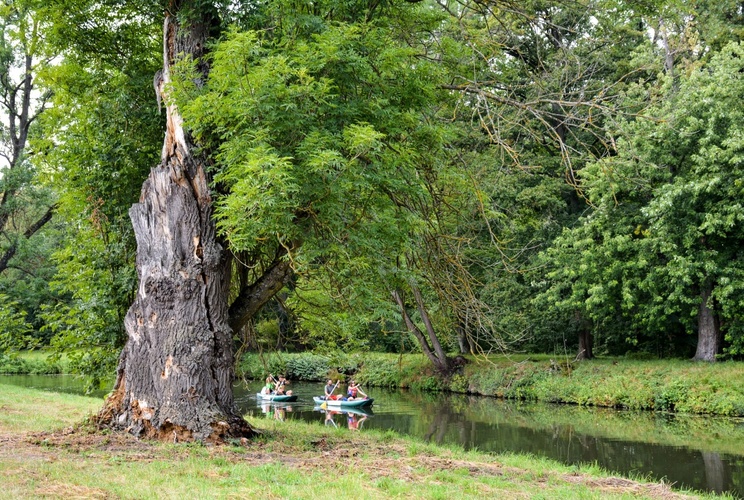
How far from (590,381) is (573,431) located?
6753 millimetres

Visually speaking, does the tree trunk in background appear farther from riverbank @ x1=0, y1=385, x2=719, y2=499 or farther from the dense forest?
riverbank @ x1=0, y1=385, x2=719, y2=499

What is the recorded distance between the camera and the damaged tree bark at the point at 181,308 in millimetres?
9336

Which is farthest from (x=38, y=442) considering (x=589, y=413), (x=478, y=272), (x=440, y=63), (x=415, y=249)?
(x=478, y=272)

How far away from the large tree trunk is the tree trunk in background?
1897cm

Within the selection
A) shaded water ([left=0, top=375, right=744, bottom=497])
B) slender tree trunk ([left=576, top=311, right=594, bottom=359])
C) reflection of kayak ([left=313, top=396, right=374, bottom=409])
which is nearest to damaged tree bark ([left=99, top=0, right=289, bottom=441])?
shaded water ([left=0, top=375, right=744, bottom=497])

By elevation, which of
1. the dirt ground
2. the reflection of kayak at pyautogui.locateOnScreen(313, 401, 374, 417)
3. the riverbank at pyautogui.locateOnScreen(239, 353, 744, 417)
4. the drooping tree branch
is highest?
the drooping tree branch

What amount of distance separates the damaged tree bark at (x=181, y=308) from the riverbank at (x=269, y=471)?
47 cm

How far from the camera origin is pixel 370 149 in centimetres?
850

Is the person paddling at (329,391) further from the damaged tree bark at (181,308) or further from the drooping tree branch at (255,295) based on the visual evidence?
the damaged tree bark at (181,308)

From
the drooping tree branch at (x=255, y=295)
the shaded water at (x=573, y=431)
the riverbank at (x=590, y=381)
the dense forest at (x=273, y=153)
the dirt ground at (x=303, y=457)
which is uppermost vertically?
the dense forest at (x=273, y=153)

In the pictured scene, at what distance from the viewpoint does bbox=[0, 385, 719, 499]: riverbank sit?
254 inches

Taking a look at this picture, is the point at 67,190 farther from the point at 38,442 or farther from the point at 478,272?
the point at 478,272

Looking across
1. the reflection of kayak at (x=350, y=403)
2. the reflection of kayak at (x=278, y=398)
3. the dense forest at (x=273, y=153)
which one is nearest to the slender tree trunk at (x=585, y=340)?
the reflection of kayak at (x=350, y=403)

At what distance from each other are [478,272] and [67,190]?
1908 cm
